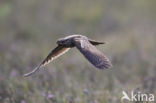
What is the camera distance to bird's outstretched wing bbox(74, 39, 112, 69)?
402 centimetres

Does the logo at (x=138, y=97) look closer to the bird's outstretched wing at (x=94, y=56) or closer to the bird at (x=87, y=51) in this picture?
the bird at (x=87, y=51)

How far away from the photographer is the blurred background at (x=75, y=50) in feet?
19.2

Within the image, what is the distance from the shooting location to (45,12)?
40.2 feet

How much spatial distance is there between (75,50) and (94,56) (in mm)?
5436

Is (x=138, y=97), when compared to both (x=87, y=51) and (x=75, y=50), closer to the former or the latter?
(x=87, y=51)

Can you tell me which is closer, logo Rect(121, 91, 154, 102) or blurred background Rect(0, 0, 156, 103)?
logo Rect(121, 91, 154, 102)

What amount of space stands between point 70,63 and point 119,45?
44.2 inches

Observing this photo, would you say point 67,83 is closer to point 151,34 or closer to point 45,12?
point 151,34

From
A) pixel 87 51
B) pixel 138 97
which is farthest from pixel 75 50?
pixel 87 51

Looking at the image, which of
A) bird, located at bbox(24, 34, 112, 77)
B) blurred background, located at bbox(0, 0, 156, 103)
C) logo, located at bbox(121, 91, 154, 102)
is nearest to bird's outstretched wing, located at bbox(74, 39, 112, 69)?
bird, located at bbox(24, 34, 112, 77)

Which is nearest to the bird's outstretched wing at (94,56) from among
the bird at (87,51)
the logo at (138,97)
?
the bird at (87,51)

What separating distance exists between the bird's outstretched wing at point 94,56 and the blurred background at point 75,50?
3.71 ft

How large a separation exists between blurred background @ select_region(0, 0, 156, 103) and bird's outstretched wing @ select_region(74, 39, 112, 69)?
3.71 feet

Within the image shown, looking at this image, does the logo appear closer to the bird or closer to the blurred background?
the blurred background
